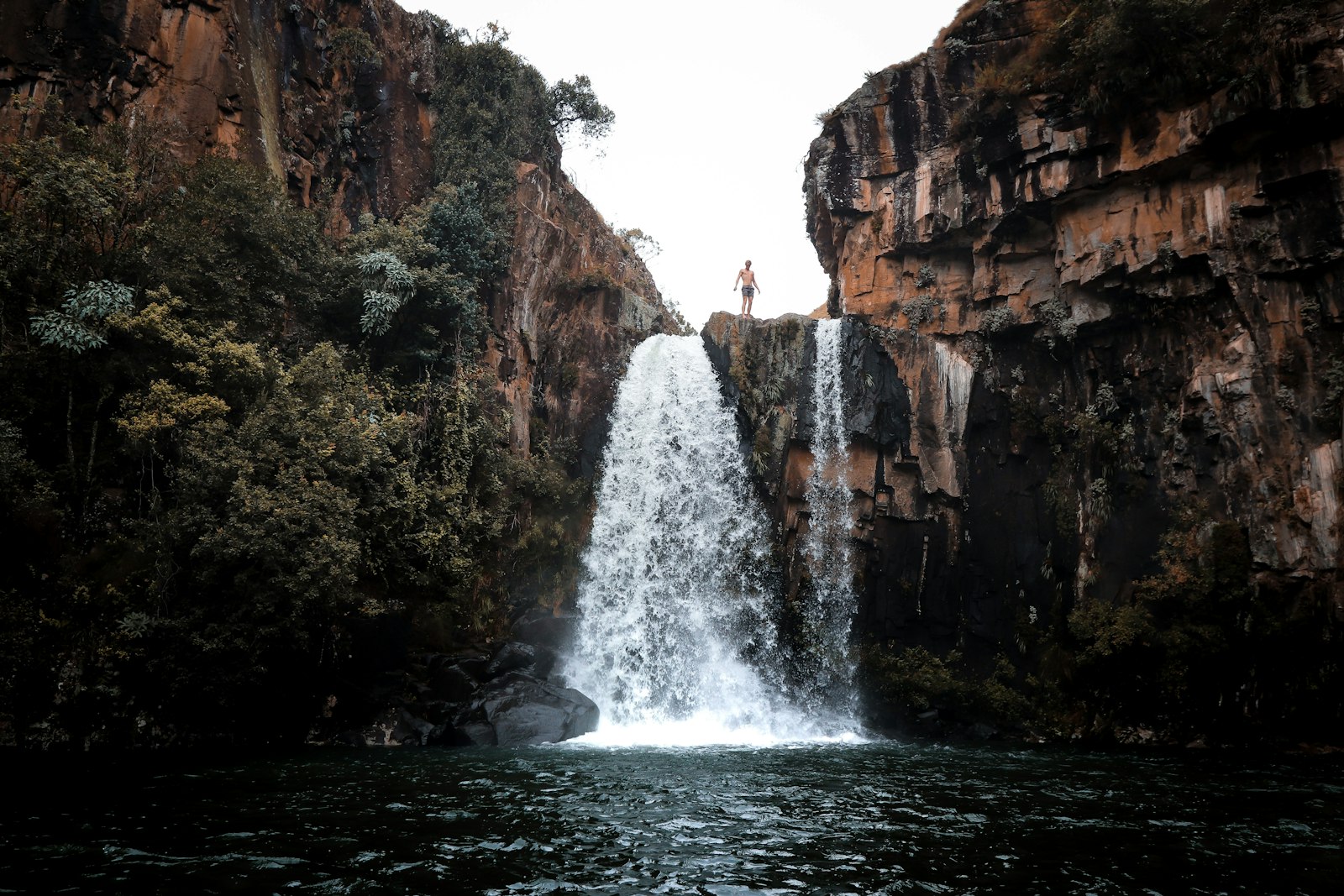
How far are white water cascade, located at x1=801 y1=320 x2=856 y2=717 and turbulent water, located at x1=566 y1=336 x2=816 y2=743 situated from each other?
A: 109 centimetres

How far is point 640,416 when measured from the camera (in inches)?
987

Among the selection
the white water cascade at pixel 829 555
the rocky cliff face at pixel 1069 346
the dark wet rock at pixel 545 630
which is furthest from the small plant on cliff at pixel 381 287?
the white water cascade at pixel 829 555

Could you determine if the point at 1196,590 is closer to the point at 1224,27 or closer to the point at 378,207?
the point at 1224,27

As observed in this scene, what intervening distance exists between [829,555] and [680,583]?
13.4ft

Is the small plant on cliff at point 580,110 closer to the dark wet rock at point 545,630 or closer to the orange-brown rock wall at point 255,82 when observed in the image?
the orange-brown rock wall at point 255,82

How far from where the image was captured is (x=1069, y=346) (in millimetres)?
22203

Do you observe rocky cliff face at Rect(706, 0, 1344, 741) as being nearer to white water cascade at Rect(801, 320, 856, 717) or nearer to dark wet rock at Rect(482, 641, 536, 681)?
white water cascade at Rect(801, 320, 856, 717)

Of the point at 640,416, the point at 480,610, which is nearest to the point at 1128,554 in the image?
the point at 640,416

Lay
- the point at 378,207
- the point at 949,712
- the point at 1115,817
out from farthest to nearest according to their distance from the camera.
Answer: the point at 378,207
the point at 949,712
the point at 1115,817

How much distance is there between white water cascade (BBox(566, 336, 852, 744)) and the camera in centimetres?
2028

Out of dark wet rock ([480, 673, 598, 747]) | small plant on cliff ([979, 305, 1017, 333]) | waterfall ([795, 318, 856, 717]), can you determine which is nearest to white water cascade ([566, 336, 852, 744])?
dark wet rock ([480, 673, 598, 747])

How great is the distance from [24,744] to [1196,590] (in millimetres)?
21857

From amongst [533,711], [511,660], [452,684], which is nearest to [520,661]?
[511,660]

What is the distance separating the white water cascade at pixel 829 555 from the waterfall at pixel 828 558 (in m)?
0.02
